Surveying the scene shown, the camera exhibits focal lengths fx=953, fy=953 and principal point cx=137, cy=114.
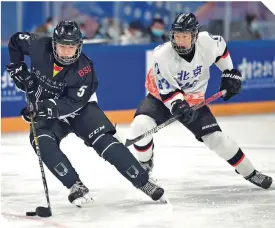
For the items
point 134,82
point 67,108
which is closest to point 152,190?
point 67,108

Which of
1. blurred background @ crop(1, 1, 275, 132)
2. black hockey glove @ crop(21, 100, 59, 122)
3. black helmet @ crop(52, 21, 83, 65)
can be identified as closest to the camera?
black helmet @ crop(52, 21, 83, 65)

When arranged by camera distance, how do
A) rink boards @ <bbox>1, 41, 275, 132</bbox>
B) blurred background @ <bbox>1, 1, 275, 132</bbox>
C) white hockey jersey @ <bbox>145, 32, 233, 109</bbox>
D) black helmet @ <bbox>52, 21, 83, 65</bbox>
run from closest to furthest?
black helmet @ <bbox>52, 21, 83, 65</bbox> → white hockey jersey @ <bbox>145, 32, 233, 109</bbox> → rink boards @ <bbox>1, 41, 275, 132</bbox> → blurred background @ <bbox>1, 1, 275, 132</bbox>

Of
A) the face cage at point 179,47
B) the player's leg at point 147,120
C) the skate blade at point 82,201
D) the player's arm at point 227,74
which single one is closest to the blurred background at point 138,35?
the player's leg at point 147,120

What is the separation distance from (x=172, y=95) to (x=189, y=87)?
0.25 m

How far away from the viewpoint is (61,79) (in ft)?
16.4

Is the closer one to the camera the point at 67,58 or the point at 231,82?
the point at 67,58

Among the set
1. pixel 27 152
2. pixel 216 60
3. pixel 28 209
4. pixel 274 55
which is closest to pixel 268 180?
pixel 216 60

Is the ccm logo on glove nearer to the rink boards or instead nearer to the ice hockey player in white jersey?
the ice hockey player in white jersey

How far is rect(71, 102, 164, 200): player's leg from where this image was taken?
4.93 m

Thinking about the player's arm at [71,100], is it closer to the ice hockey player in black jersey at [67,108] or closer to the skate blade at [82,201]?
the ice hockey player in black jersey at [67,108]

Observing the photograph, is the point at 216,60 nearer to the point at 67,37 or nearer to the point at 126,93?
the point at 67,37

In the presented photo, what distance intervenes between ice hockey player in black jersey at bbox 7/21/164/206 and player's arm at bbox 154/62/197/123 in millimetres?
424

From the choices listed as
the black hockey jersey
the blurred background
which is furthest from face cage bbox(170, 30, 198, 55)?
the blurred background

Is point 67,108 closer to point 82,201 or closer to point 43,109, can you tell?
point 43,109
